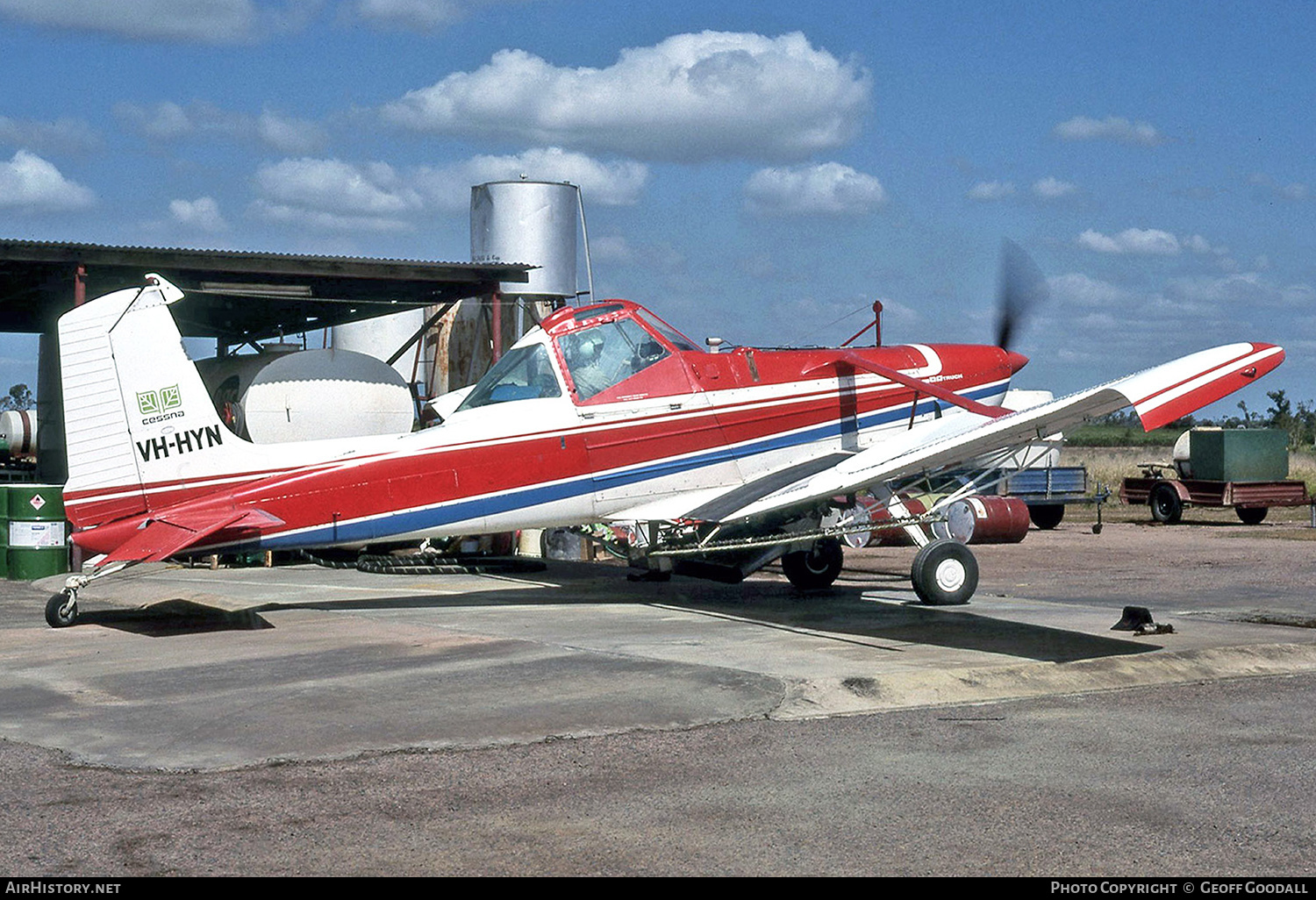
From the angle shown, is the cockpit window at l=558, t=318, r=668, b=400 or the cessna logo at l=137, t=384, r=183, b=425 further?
the cockpit window at l=558, t=318, r=668, b=400

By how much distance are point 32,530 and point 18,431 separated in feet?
62.8

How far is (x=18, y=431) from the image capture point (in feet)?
113

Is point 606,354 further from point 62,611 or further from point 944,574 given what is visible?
point 62,611

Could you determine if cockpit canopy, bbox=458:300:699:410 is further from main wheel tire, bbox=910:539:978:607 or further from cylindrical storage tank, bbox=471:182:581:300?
cylindrical storage tank, bbox=471:182:581:300

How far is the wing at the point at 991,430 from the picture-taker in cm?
999

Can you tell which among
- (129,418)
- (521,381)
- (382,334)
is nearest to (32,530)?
(129,418)

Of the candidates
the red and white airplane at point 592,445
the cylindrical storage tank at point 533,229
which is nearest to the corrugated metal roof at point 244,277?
the cylindrical storage tank at point 533,229

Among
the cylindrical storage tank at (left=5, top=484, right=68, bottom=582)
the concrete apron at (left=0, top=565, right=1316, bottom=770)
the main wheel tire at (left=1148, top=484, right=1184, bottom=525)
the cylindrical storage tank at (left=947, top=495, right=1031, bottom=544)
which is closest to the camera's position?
the concrete apron at (left=0, top=565, right=1316, bottom=770)

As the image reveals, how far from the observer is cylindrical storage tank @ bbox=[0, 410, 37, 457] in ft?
113

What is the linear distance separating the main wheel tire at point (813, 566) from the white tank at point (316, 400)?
26.8ft

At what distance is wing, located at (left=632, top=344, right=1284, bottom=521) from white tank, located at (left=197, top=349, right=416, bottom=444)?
29.5ft

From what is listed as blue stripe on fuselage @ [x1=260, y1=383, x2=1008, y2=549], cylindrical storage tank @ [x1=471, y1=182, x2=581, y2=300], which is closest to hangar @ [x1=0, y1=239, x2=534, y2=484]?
cylindrical storage tank @ [x1=471, y1=182, x2=581, y2=300]

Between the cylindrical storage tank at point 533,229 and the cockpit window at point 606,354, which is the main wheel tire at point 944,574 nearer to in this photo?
the cockpit window at point 606,354
